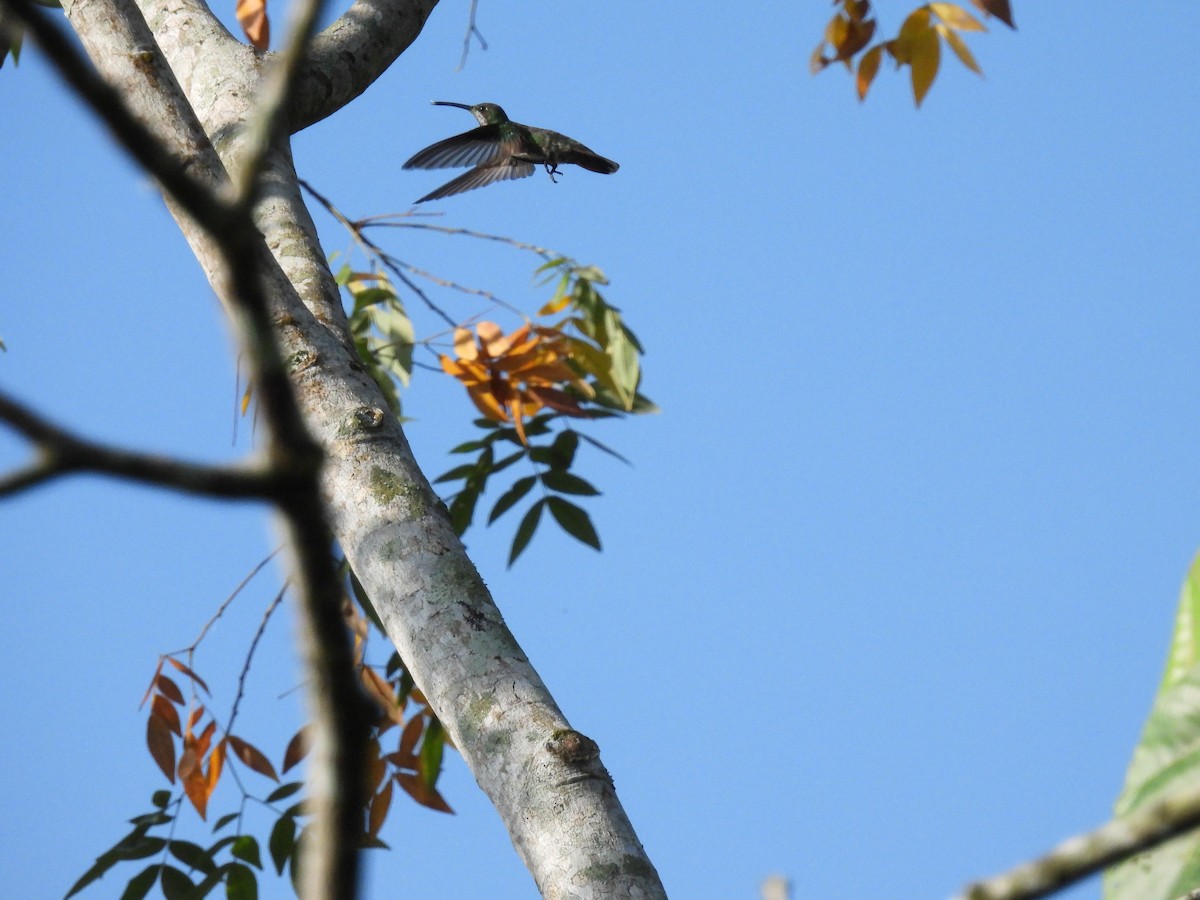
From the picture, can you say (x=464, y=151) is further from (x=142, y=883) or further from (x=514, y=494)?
(x=142, y=883)

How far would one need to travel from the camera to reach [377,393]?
160cm

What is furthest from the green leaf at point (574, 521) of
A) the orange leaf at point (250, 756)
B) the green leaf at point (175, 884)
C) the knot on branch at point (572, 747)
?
the knot on branch at point (572, 747)

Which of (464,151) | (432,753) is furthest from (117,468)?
(464,151)

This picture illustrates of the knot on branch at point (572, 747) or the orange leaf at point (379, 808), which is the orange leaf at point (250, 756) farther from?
the knot on branch at point (572, 747)

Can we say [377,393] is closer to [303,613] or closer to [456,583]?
[456,583]

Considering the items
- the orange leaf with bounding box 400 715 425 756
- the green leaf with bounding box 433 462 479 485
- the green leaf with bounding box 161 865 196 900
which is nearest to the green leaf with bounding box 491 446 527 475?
the green leaf with bounding box 433 462 479 485

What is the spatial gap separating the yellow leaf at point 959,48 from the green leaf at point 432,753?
1.85m

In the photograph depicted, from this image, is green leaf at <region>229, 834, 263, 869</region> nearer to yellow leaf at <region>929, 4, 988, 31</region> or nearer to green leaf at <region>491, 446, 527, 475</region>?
green leaf at <region>491, 446, 527, 475</region>

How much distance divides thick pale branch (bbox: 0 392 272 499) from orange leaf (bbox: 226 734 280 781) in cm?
247

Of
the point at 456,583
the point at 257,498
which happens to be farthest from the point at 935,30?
the point at 257,498

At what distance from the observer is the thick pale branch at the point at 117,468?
1.15 ft

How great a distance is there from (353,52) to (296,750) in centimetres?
161

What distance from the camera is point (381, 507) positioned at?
4.75ft

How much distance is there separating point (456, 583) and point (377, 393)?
0.36 meters
